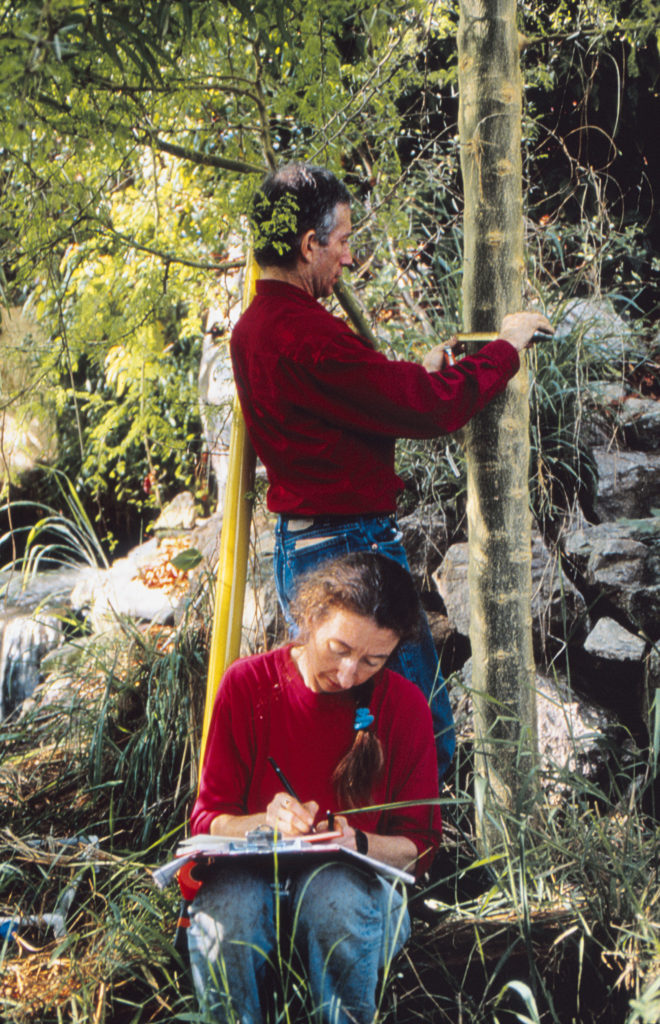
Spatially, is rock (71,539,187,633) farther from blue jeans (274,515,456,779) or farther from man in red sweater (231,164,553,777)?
man in red sweater (231,164,553,777)

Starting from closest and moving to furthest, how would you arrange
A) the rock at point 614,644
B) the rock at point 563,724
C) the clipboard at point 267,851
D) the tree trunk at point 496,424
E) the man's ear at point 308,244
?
the clipboard at point 267,851 < the man's ear at point 308,244 < the tree trunk at point 496,424 < the rock at point 563,724 < the rock at point 614,644

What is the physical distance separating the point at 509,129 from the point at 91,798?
2623 millimetres

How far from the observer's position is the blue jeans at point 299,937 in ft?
6.04

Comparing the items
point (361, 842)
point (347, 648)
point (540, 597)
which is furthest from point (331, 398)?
point (540, 597)

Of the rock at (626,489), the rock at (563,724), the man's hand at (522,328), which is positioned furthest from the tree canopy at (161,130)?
the rock at (563,724)

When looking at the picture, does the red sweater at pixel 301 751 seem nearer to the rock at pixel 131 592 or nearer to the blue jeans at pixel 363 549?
the blue jeans at pixel 363 549

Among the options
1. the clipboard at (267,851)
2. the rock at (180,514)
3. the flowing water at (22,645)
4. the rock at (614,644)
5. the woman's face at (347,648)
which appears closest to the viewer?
the clipboard at (267,851)

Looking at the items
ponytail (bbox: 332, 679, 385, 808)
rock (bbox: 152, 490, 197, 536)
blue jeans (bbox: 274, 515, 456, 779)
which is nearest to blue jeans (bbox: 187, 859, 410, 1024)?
ponytail (bbox: 332, 679, 385, 808)

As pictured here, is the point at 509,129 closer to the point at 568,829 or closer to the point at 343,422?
the point at 343,422

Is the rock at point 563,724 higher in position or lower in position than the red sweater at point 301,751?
lower

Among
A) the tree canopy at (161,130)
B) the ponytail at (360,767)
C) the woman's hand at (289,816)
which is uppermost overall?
the tree canopy at (161,130)

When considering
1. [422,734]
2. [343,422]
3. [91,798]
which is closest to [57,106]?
[343,422]

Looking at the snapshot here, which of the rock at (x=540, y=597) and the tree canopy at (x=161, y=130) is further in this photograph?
the rock at (x=540, y=597)

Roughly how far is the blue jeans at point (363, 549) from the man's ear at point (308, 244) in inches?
26.6
